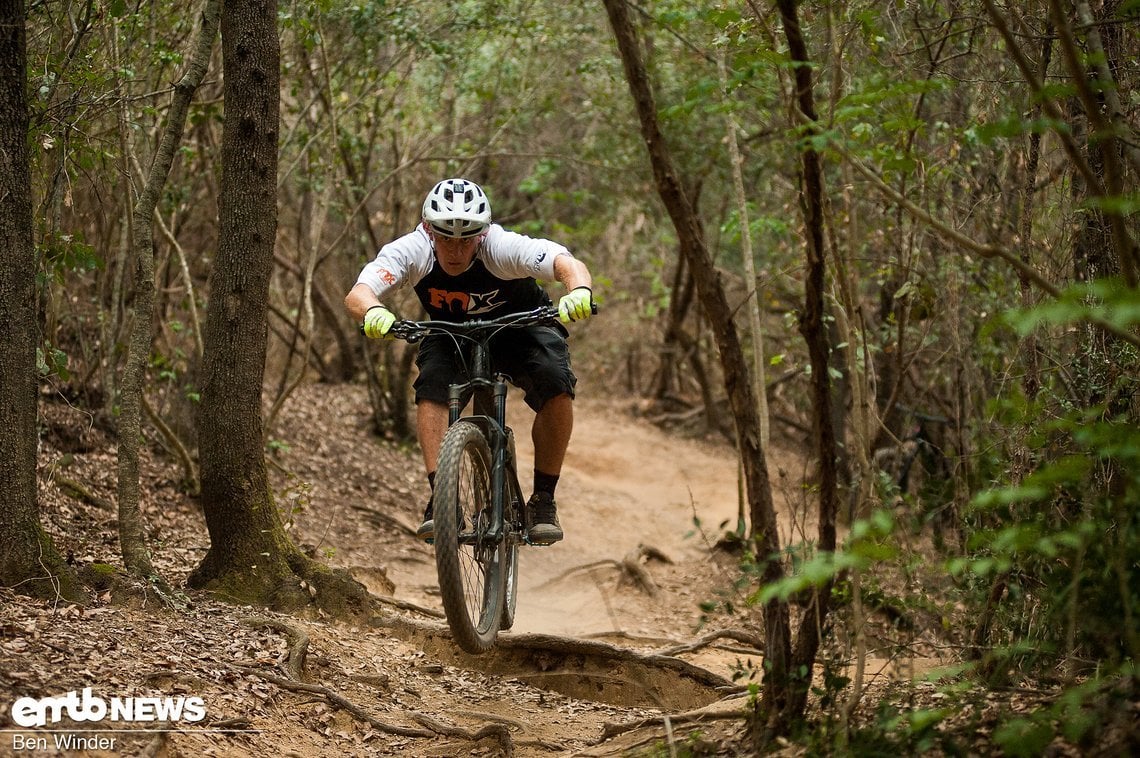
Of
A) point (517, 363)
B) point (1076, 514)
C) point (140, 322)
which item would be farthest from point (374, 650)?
point (1076, 514)

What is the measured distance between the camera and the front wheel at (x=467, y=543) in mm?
4352

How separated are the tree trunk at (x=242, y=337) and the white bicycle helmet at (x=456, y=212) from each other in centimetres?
109

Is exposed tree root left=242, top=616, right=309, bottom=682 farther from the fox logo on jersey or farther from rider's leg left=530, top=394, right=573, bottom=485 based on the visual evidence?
the fox logo on jersey

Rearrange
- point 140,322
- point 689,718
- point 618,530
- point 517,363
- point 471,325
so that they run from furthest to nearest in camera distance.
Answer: point 618,530
point 517,363
point 140,322
point 471,325
point 689,718

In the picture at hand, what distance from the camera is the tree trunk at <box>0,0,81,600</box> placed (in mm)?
4277

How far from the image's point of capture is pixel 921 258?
937 cm

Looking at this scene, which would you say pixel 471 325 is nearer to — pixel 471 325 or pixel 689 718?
pixel 471 325

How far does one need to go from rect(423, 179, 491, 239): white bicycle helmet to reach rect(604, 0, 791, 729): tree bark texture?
4.98ft

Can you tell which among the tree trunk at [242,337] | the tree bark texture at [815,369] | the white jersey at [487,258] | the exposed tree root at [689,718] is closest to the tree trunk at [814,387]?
the tree bark texture at [815,369]

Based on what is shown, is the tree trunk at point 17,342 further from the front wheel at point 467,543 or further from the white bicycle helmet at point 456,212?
the white bicycle helmet at point 456,212

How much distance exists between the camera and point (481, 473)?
498 cm

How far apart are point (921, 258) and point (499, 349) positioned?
5431mm

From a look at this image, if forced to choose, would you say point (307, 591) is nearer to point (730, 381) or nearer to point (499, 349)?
point (499, 349)

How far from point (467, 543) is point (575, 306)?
1.20 metres
